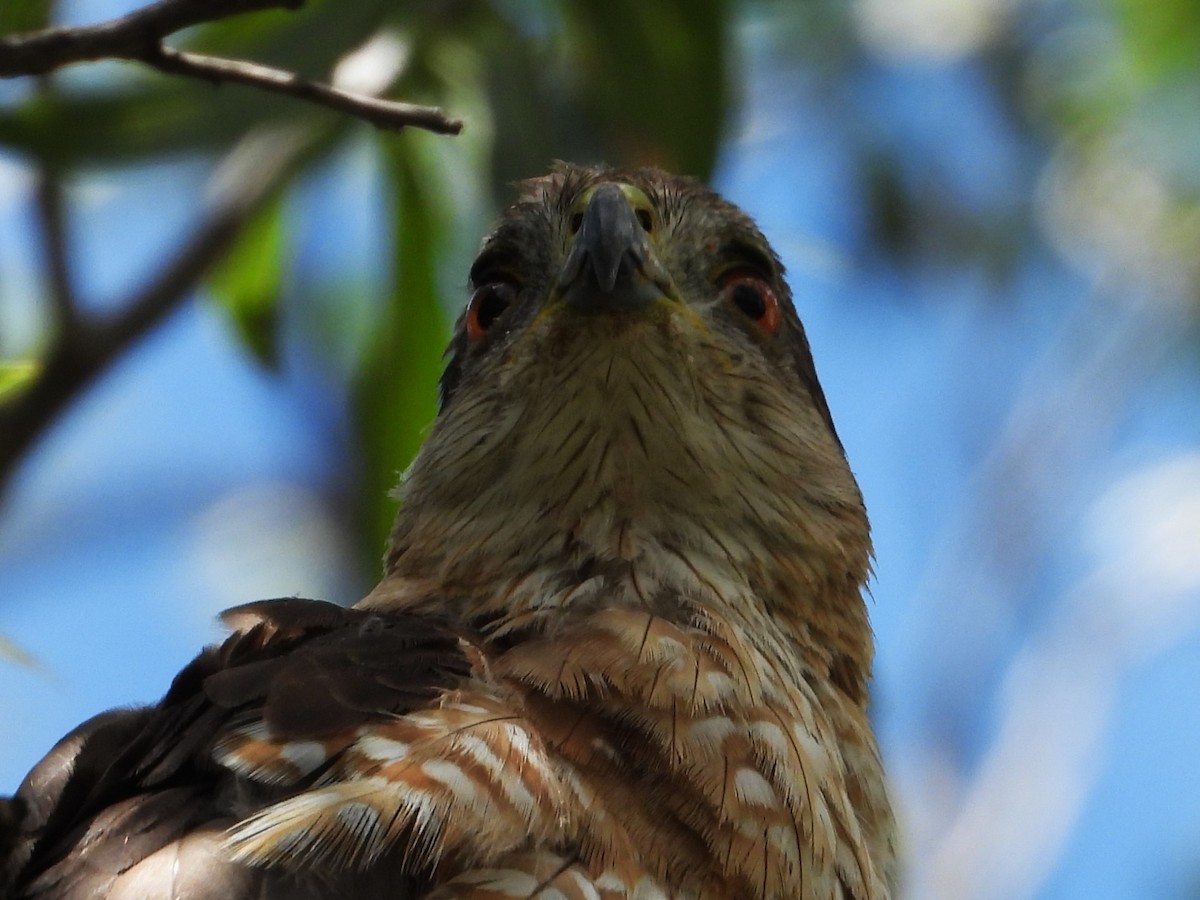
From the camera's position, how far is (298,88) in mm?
2994

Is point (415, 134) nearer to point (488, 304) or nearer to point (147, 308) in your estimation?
point (147, 308)

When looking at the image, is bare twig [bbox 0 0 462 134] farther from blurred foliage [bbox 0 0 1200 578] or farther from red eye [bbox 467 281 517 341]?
blurred foliage [bbox 0 0 1200 578]

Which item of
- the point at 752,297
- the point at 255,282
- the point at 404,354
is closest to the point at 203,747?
the point at 752,297

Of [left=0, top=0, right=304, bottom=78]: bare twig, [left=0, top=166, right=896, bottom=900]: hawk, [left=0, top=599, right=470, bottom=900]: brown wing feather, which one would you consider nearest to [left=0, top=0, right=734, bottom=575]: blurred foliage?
[left=0, top=166, right=896, bottom=900]: hawk

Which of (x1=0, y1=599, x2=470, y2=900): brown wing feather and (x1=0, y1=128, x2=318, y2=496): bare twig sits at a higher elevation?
(x1=0, y1=128, x2=318, y2=496): bare twig

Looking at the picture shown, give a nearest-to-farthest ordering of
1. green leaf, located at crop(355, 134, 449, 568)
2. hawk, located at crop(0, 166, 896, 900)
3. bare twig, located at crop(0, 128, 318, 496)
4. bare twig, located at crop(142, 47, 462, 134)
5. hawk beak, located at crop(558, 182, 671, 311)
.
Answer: hawk, located at crop(0, 166, 896, 900) < bare twig, located at crop(142, 47, 462, 134) < hawk beak, located at crop(558, 182, 671, 311) < bare twig, located at crop(0, 128, 318, 496) < green leaf, located at crop(355, 134, 449, 568)

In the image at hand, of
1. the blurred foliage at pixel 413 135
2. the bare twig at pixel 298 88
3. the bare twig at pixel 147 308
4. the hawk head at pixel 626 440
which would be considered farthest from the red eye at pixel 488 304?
the bare twig at pixel 147 308

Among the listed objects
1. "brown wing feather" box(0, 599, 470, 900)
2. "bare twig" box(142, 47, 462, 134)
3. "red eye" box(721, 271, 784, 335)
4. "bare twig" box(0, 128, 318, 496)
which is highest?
"bare twig" box(142, 47, 462, 134)

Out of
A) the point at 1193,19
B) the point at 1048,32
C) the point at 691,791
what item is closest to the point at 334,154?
the point at 691,791

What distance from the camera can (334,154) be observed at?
5.70 metres

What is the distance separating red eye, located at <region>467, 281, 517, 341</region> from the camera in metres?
4.12

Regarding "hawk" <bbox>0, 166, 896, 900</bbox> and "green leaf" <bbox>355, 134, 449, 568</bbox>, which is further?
"green leaf" <bbox>355, 134, 449, 568</bbox>

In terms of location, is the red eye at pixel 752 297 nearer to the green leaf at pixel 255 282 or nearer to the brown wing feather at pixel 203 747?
the brown wing feather at pixel 203 747

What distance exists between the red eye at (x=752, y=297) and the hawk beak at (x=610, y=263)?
47 centimetres
